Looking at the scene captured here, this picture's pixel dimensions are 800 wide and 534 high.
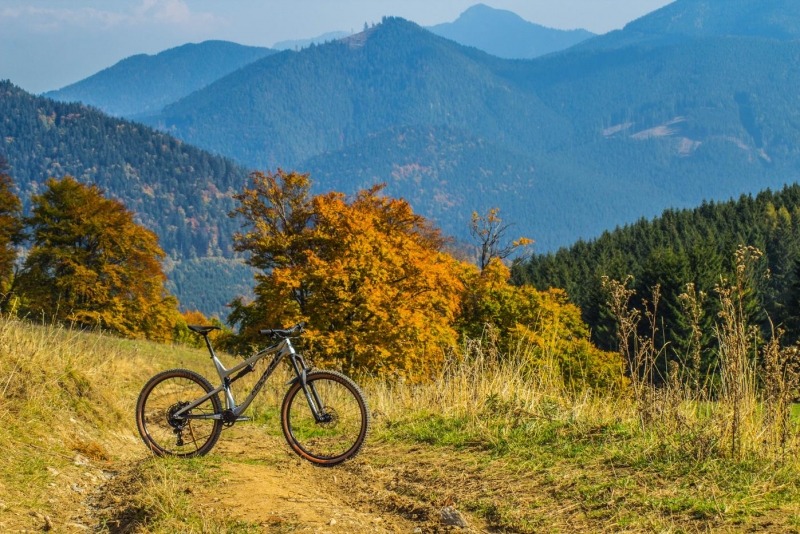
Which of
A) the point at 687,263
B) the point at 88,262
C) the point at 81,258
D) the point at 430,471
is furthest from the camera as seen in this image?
the point at 687,263

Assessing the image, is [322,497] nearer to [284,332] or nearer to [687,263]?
[284,332]

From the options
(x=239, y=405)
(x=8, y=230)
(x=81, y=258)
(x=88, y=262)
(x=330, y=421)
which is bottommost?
(x=330, y=421)

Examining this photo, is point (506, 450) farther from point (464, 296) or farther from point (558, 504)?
point (464, 296)

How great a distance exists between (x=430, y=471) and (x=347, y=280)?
76.2 feet

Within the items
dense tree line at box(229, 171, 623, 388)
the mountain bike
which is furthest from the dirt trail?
dense tree line at box(229, 171, 623, 388)

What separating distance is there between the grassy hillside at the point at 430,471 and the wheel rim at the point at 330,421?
0.25m

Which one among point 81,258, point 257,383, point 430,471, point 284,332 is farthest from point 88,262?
point 430,471

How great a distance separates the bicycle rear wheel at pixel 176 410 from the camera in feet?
25.4

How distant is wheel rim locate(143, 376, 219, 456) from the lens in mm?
7773

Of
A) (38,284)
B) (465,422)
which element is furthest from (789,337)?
(465,422)

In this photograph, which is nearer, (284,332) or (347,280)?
(284,332)

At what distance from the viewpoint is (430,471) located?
6.86 metres

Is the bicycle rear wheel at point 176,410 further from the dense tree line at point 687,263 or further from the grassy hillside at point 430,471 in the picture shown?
the dense tree line at point 687,263

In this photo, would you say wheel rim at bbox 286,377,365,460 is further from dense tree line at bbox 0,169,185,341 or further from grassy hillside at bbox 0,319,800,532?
dense tree line at bbox 0,169,185,341
